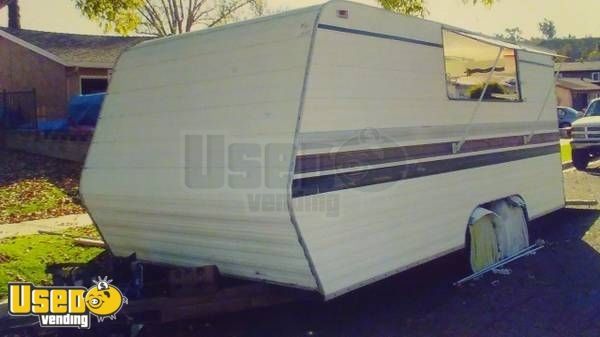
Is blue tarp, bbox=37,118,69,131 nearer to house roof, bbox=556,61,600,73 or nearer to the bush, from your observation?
the bush

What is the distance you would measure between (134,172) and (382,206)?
2.47 meters

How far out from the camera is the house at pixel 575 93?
50531 mm

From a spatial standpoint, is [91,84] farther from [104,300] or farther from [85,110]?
[104,300]

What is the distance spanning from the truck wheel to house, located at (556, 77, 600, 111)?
34222 mm

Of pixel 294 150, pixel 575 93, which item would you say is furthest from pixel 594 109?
pixel 575 93

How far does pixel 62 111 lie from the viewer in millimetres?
21734

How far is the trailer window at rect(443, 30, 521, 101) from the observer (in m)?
6.87

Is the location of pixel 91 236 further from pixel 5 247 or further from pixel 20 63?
A: pixel 20 63

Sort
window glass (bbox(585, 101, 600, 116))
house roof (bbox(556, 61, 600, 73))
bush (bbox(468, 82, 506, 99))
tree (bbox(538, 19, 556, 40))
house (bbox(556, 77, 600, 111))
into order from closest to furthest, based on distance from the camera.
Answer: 1. bush (bbox(468, 82, 506, 99))
2. window glass (bbox(585, 101, 600, 116))
3. house (bbox(556, 77, 600, 111))
4. house roof (bbox(556, 61, 600, 73))
5. tree (bbox(538, 19, 556, 40))

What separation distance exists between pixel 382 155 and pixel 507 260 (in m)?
3.21

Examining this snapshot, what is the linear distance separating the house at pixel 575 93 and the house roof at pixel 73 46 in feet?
130

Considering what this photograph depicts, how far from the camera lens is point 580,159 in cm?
1791

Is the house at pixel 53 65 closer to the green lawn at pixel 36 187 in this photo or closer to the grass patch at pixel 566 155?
the green lawn at pixel 36 187

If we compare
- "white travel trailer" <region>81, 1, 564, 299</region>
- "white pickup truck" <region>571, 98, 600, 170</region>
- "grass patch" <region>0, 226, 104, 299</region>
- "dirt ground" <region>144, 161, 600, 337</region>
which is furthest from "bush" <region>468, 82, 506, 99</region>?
"white pickup truck" <region>571, 98, 600, 170</region>
